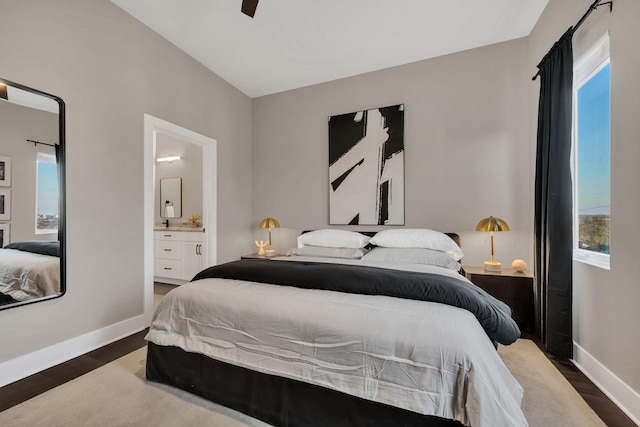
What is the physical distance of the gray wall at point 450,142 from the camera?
300 cm

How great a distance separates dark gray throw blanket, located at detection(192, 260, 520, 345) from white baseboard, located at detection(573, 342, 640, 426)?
75cm

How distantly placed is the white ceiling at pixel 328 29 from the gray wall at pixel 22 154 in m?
1.32

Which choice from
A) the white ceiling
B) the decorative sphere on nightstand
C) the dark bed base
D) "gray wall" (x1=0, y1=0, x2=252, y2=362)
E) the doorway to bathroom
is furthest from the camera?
the doorway to bathroom

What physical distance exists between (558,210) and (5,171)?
396cm

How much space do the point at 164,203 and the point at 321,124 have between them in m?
3.14

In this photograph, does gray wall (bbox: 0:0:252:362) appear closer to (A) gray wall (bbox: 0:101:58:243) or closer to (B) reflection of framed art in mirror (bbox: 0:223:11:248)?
(A) gray wall (bbox: 0:101:58:243)

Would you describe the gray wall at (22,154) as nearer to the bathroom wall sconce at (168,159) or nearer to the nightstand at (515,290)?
the bathroom wall sconce at (168,159)

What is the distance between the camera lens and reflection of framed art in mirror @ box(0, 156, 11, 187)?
6.23 feet

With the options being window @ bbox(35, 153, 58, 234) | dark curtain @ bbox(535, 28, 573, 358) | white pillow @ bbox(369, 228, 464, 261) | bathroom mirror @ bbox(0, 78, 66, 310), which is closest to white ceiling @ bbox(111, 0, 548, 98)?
dark curtain @ bbox(535, 28, 573, 358)

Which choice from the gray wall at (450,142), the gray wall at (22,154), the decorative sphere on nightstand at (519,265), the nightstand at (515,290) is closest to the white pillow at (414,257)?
the nightstand at (515,290)

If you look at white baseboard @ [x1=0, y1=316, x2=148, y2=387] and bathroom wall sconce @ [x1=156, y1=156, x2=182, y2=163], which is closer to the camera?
white baseboard @ [x1=0, y1=316, x2=148, y2=387]

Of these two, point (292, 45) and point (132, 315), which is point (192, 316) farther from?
point (292, 45)

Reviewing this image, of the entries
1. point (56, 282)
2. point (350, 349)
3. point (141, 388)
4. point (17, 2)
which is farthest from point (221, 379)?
point (17, 2)

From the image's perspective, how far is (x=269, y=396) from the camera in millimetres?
1461
